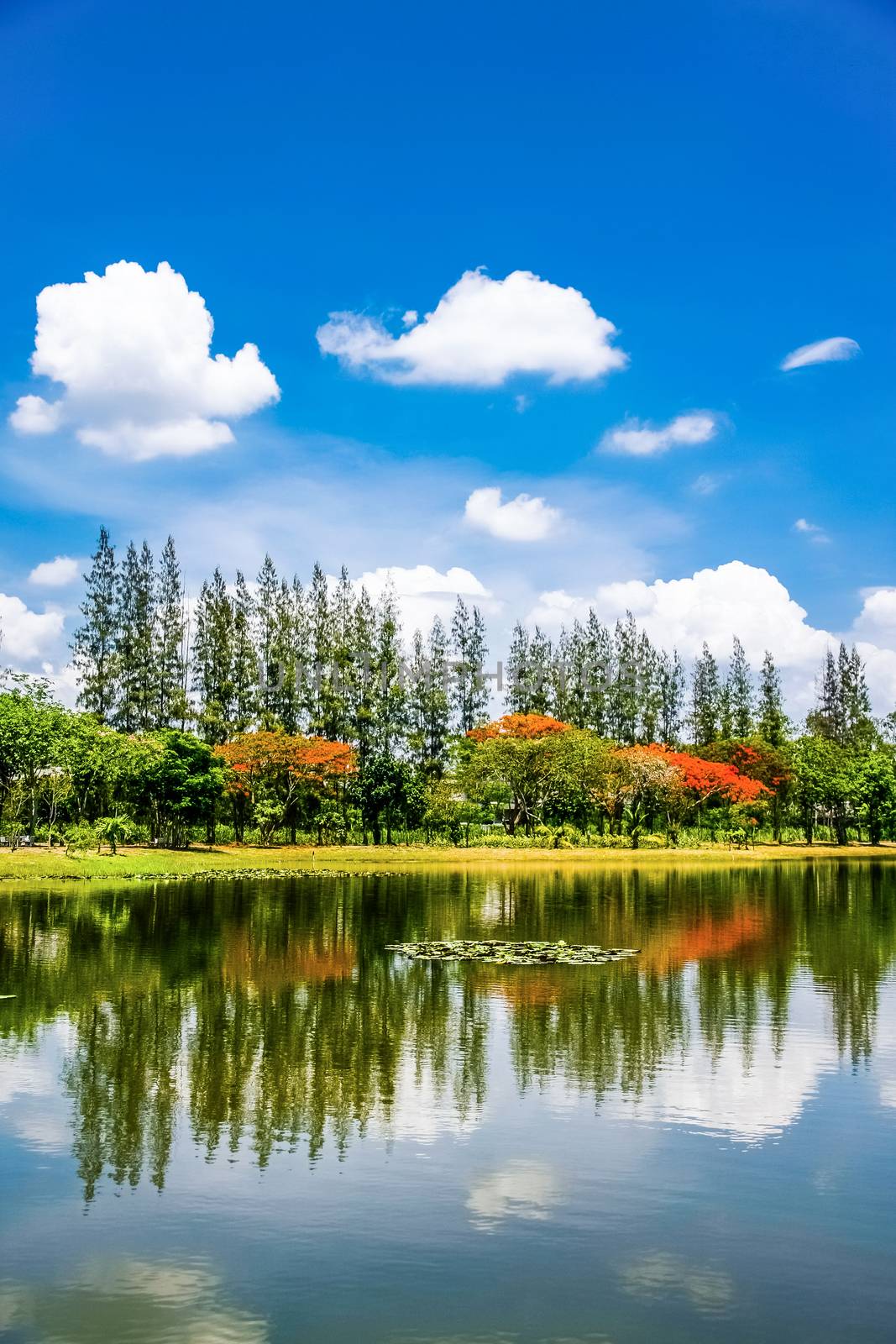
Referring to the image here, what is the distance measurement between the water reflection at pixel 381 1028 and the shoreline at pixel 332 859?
9.92 metres

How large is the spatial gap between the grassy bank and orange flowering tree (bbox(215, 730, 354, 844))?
1.97 m

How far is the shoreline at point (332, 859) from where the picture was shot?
33094mm

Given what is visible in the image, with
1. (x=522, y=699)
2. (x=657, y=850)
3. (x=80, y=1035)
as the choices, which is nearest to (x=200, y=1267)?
(x=80, y=1035)

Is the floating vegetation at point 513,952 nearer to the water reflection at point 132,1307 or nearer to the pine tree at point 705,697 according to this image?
the water reflection at point 132,1307

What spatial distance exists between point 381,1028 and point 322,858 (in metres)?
34.0

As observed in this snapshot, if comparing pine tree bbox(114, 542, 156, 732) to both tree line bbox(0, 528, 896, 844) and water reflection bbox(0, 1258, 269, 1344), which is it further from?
water reflection bbox(0, 1258, 269, 1344)

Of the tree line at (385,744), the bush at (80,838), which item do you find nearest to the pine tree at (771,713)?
the tree line at (385,744)

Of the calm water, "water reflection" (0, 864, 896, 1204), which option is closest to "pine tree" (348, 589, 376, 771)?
"water reflection" (0, 864, 896, 1204)

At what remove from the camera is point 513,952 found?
Result: 17.8 meters

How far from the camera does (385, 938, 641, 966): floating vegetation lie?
16828 millimetres

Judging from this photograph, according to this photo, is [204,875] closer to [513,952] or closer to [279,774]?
[279,774]

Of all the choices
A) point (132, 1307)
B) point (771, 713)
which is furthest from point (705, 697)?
point (132, 1307)

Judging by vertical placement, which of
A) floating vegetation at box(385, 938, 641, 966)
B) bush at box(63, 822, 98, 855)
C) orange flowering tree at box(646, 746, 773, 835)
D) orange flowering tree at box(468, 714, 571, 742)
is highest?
orange flowering tree at box(468, 714, 571, 742)

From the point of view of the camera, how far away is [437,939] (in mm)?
19484
